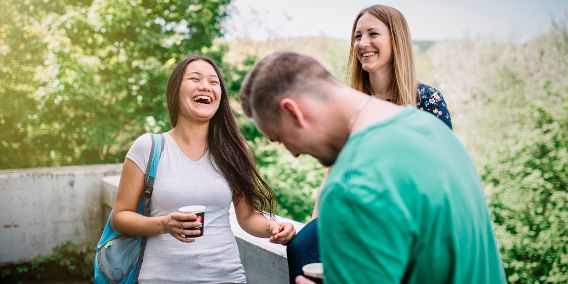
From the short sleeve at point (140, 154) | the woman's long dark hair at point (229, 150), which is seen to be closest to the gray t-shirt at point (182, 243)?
the short sleeve at point (140, 154)

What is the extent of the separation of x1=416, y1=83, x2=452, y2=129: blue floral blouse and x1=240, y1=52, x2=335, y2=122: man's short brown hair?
1225 millimetres

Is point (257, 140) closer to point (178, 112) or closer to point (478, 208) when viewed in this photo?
point (178, 112)

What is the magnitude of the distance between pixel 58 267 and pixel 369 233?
5.63 m

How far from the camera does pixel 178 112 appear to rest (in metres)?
2.57

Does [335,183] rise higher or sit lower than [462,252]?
higher

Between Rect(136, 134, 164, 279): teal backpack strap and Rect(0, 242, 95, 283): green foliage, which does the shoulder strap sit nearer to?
Rect(136, 134, 164, 279): teal backpack strap

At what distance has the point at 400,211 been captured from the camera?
0.97 meters

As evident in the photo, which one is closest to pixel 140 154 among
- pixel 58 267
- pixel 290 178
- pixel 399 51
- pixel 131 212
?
pixel 131 212

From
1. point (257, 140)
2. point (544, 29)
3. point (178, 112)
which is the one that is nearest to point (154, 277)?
point (178, 112)

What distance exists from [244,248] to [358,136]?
234 centimetres

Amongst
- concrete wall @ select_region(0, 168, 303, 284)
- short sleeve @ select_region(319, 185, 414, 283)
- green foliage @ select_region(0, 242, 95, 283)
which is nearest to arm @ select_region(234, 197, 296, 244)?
short sleeve @ select_region(319, 185, 414, 283)

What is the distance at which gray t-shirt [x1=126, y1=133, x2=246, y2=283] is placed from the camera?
7.36ft

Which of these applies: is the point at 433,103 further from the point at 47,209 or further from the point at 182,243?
the point at 47,209

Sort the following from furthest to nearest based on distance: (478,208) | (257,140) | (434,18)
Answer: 1. (434,18)
2. (257,140)
3. (478,208)
